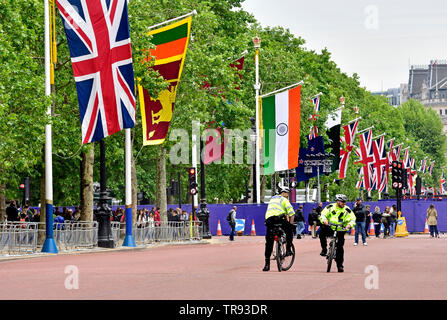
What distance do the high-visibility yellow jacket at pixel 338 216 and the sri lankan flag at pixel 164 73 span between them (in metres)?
13.8

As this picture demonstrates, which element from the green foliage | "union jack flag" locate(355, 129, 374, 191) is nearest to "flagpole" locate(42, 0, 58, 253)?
the green foliage

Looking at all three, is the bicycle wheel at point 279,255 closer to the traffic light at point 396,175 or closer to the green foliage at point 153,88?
the green foliage at point 153,88

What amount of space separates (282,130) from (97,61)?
64.8ft

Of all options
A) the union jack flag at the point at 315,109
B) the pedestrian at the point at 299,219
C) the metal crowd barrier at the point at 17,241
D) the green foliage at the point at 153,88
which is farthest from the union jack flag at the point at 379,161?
the metal crowd barrier at the point at 17,241

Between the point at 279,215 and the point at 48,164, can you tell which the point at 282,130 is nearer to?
the point at 48,164

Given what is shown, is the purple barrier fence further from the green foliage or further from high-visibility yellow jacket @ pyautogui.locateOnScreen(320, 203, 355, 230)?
high-visibility yellow jacket @ pyautogui.locateOnScreen(320, 203, 355, 230)

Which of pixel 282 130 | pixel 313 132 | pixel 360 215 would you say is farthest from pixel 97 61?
pixel 313 132

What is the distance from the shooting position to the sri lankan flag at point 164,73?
35.2 metres

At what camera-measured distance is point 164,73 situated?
1448 inches

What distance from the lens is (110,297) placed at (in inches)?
561

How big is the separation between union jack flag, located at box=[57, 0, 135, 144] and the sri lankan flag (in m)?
5.28

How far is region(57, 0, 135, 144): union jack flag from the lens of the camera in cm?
2941
